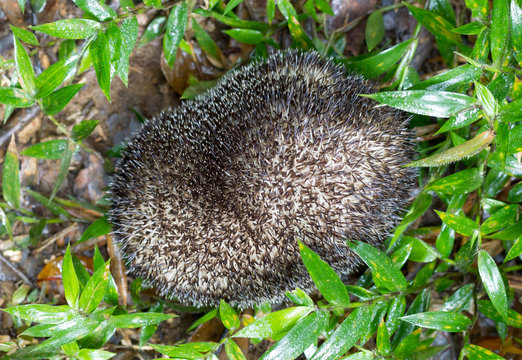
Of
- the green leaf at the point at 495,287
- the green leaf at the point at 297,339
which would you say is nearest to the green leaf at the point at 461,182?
the green leaf at the point at 495,287

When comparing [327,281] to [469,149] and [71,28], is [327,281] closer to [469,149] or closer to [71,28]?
[469,149]

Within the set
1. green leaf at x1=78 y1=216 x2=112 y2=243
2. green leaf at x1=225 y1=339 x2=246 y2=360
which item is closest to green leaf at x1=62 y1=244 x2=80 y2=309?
green leaf at x1=78 y1=216 x2=112 y2=243

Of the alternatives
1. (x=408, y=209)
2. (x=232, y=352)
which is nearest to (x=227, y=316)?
(x=232, y=352)

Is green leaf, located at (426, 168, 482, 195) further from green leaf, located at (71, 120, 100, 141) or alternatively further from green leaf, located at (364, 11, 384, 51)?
green leaf, located at (71, 120, 100, 141)

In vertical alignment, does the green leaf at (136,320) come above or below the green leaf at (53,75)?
below

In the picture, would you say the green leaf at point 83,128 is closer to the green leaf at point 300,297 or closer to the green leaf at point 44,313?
the green leaf at point 44,313

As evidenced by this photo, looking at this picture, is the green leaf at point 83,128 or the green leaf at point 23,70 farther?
the green leaf at point 83,128

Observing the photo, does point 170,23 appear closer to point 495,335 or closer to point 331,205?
point 331,205
